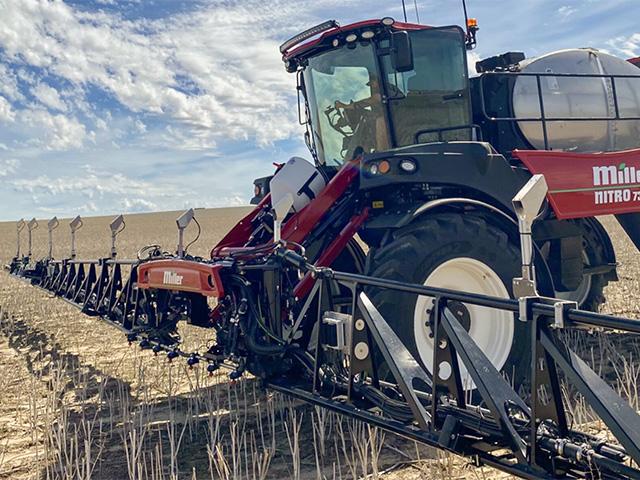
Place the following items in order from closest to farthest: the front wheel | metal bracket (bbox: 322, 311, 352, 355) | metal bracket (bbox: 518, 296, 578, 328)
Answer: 1. metal bracket (bbox: 518, 296, 578, 328)
2. metal bracket (bbox: 322, 311, 352, 355)
3. the front wheel

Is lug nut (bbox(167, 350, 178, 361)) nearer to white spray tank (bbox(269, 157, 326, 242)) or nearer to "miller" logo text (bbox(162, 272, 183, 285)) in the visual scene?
"miller" logo text (bbox(162, 272, 183, 285))

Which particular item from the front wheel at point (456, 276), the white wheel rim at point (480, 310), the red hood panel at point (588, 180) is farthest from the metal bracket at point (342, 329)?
the red hood panel at point (588, 180)

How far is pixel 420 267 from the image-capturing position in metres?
4.04

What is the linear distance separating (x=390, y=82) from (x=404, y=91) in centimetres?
13

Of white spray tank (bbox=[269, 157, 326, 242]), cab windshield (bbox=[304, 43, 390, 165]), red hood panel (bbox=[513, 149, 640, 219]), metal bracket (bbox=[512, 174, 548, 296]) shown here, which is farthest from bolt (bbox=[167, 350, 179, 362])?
red hood panel (bbox=[513, 149, 640, 219])

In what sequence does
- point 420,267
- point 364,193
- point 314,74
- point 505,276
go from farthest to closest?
point 314,74 → point 364,193 → point 505,276 → point 420,267

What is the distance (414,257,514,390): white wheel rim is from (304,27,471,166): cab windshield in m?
1.20

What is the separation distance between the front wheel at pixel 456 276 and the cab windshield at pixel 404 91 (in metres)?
0.97

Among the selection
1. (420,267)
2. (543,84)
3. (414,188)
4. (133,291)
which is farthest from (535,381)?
(543,84)

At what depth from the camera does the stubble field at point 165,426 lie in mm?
3328

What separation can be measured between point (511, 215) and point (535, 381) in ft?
8.30

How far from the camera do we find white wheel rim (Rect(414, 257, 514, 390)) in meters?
4.22

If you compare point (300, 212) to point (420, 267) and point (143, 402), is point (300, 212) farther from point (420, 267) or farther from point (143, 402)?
point (143, 402)

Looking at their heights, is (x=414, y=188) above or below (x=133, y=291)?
above
